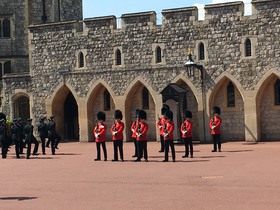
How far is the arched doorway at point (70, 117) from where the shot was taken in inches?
1027

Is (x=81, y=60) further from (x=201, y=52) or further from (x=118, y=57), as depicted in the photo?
(x=201, y=52)

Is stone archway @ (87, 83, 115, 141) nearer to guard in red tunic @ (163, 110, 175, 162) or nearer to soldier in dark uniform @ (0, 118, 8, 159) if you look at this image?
soldier in dark uniform @ (0, 118, 8, 159)

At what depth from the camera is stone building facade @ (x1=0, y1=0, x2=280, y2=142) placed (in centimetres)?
2147

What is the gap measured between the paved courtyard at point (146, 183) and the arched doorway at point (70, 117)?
8615 mm

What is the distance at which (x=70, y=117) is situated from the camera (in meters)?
26.2

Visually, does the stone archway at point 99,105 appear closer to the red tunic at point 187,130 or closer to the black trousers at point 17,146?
the black trousers at point 17,146

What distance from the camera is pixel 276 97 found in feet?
70.9

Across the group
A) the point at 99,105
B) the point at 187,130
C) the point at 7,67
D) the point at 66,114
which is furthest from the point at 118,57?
the point at 7,67

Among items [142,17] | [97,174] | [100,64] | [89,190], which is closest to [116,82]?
[100,64]

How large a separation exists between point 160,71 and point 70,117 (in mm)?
5341

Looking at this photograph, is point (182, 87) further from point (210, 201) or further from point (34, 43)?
point (210, 201)

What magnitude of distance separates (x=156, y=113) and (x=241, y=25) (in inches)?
189

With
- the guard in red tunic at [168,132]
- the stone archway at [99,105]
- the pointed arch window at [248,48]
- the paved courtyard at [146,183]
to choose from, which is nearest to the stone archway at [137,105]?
the stone archway at [99,105]

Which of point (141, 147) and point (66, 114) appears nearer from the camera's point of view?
point (141, 147)
